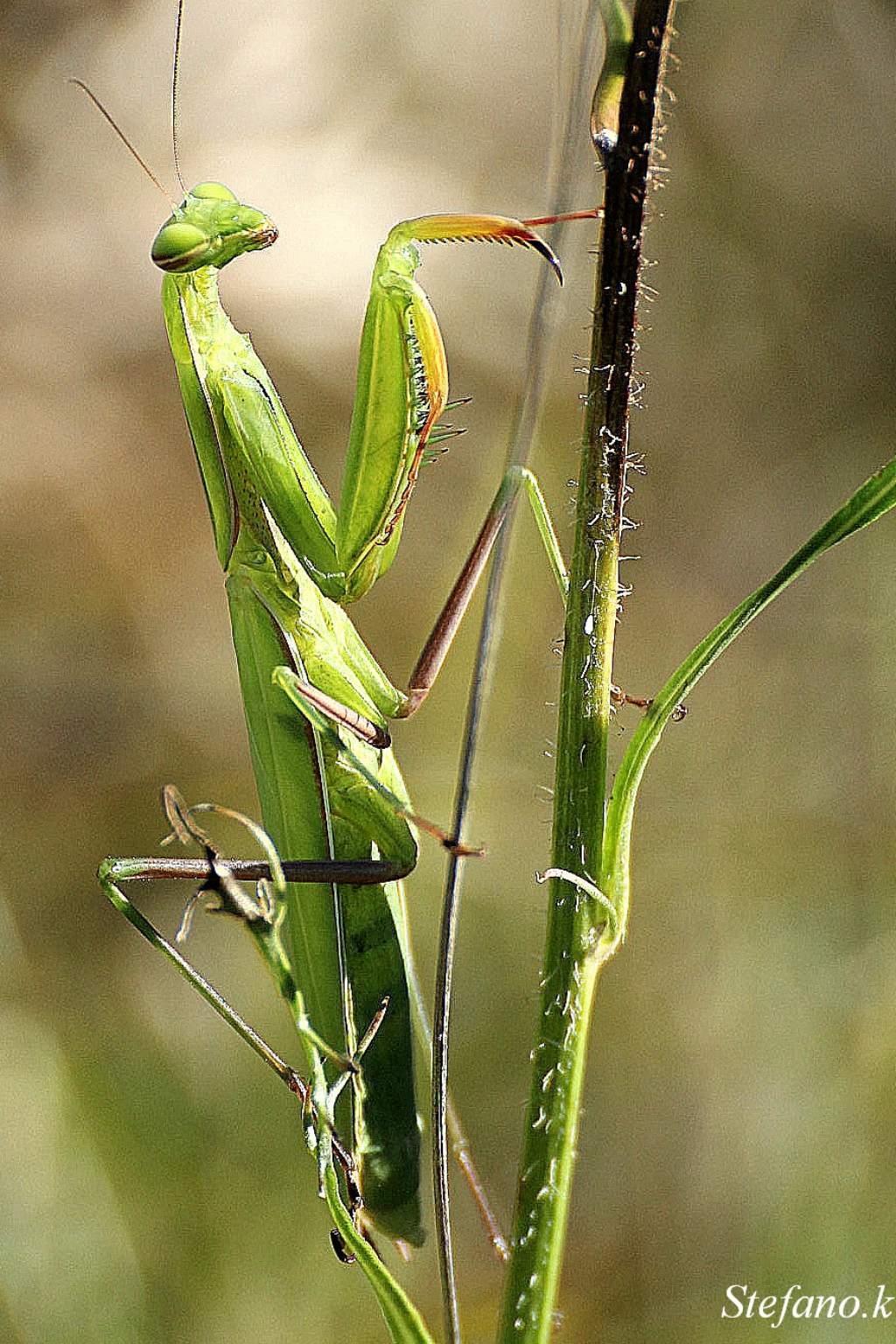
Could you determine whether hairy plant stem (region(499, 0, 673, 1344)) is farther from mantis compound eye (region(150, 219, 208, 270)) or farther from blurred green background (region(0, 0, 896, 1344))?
blurred green background (region(0, 0, 896, 1344))

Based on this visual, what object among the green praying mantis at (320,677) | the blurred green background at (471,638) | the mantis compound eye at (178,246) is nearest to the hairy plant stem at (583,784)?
the green praying mantis at (320,677)

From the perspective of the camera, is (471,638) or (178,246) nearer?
(178,246)

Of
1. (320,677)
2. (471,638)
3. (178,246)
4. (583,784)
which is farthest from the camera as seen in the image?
(471,638)

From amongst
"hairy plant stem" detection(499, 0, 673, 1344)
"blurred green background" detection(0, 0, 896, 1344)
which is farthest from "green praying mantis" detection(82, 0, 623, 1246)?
"blurred green background" detection(0, 0, 896, 1344)

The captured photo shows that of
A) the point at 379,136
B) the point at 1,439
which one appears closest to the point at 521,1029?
the point at 1,439

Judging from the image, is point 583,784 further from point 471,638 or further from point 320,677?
point 471,638

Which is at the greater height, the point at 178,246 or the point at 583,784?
the point at 178,246

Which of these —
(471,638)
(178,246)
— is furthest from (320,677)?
(471,638)

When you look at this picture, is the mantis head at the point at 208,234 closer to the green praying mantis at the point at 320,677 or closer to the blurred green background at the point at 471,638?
the green praying mantis at the point at 320,677
